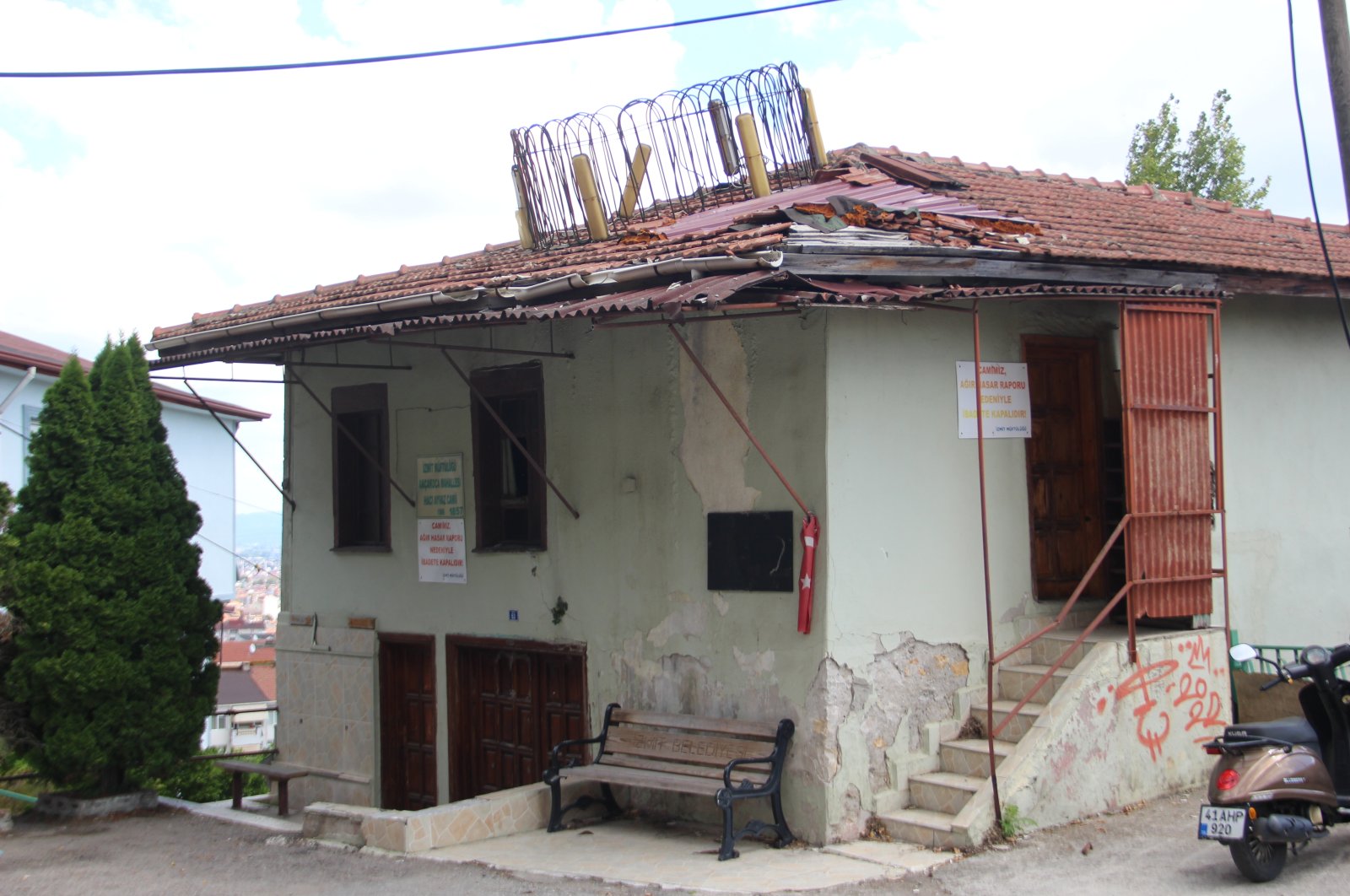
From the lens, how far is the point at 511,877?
7.82 m

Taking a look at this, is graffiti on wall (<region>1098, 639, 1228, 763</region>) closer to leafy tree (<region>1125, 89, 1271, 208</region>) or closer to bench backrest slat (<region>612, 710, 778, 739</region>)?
bench backrest slat (<region>612, 710, 778, 739</region>)

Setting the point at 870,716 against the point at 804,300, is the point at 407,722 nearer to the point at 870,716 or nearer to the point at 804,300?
the point at 870,716

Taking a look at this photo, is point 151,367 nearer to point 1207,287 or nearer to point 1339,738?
point 1207,287

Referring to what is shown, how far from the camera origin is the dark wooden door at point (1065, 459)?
32.2 ft

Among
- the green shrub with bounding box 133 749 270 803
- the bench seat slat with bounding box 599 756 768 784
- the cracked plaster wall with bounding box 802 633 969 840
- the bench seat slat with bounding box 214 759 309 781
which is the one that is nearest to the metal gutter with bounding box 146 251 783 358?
the cracked plaster wall with bounding box 802 633 969 840

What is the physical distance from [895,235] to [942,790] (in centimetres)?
366

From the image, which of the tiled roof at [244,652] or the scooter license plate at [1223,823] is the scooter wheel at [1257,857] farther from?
the tiled roof at [244,652]

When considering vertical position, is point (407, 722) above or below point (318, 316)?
below

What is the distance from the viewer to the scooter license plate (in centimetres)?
649

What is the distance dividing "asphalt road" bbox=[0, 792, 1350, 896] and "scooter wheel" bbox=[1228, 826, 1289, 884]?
0.24 feet

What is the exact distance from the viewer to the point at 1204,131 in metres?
28.4

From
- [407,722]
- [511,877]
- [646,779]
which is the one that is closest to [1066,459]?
[646,779]

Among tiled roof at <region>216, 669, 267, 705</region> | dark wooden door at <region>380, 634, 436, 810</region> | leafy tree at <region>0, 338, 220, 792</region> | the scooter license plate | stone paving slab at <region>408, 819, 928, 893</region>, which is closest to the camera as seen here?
the scooter license plate

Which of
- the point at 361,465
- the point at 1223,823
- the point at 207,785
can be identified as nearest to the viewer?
the point at 1223,823
